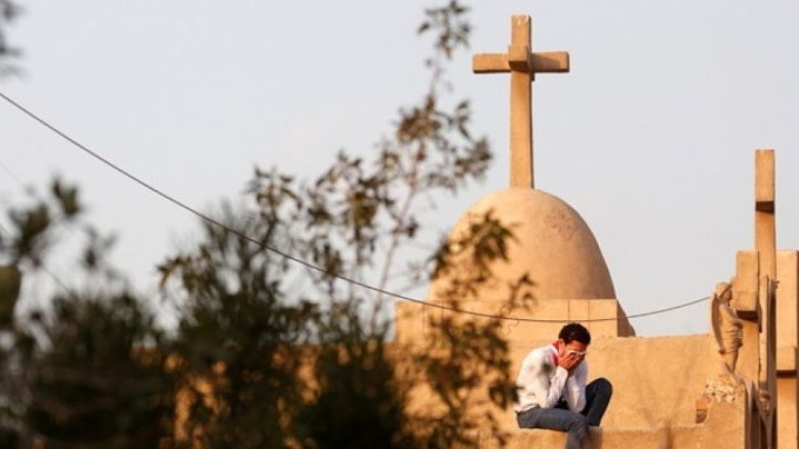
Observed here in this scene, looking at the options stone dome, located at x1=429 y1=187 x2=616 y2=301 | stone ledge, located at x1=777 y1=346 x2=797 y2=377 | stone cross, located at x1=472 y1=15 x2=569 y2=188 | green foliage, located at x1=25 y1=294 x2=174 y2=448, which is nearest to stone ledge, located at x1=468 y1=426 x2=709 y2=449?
stone dome, located at x1=429 y1=187 x2=616 y2=301

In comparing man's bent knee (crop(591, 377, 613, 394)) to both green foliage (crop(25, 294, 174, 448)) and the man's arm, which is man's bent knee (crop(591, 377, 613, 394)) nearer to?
the man's arm

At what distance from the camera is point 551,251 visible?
750 inches

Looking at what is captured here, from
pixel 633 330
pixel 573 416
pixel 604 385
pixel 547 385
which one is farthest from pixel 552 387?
pixel 633 330

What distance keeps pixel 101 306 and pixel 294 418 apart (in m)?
1.68

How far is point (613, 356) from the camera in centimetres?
1747

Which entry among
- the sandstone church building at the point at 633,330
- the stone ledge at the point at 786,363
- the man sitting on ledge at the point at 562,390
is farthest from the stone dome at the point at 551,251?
the man sitting on ledge at the point at 562,390

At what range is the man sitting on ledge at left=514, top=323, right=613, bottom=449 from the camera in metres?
14.0

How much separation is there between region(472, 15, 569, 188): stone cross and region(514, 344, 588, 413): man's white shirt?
5.82 m

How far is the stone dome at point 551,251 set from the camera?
18953 mm

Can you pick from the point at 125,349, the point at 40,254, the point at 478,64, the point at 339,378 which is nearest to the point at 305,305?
the point at 339,378

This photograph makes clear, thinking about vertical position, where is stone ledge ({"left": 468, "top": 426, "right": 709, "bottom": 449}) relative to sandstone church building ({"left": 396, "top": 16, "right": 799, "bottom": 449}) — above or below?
below

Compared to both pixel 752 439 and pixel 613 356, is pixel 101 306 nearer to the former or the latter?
pixel 752 439

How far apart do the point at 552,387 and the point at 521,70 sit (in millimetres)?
6581

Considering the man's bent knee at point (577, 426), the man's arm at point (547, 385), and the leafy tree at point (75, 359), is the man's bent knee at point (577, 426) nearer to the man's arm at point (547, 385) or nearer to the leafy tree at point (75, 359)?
the man's arm at point (547, 385)
